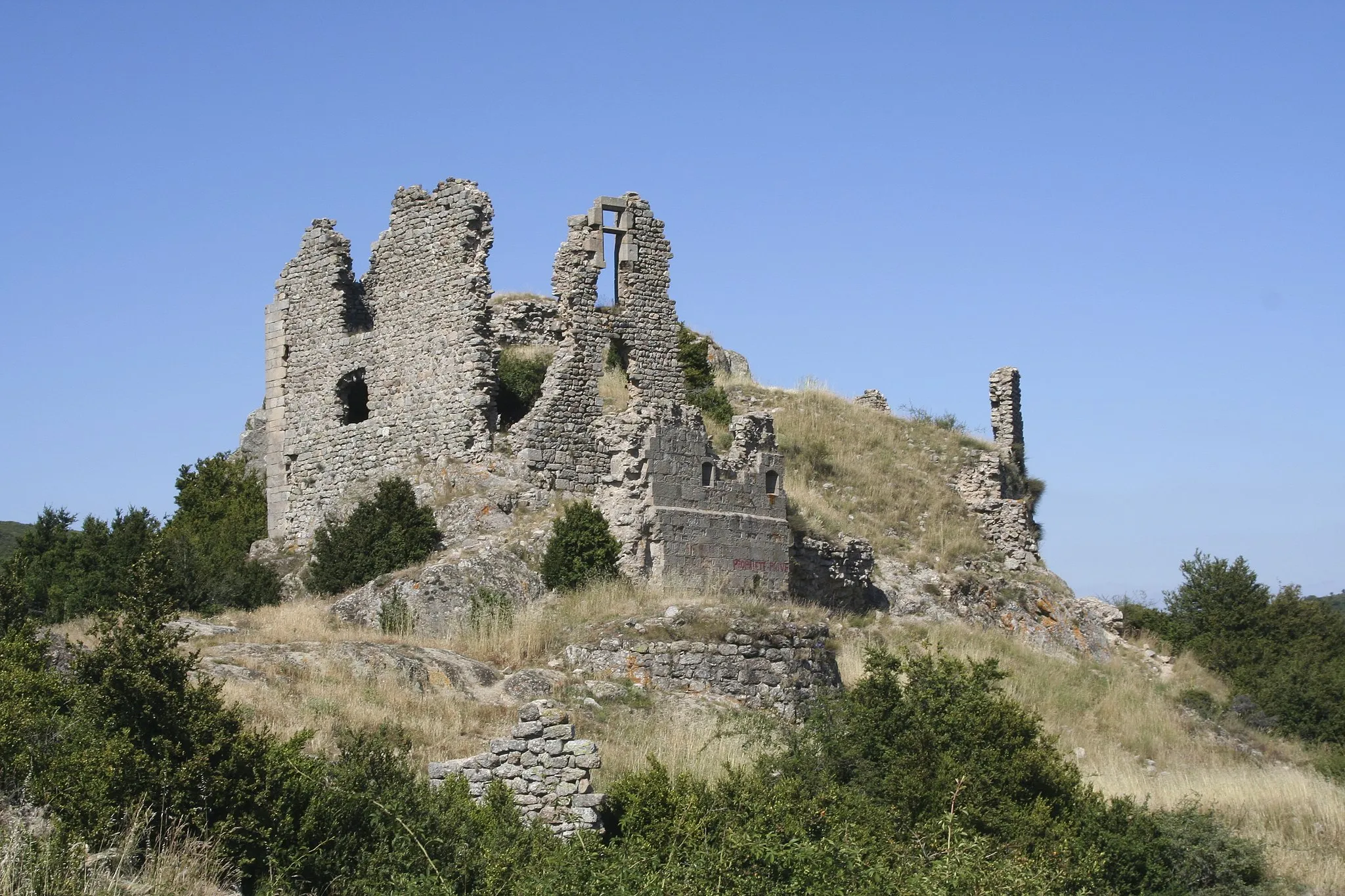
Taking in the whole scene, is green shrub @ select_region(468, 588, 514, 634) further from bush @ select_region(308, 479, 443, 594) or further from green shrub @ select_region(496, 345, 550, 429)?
green shrub @ select_region(496, 345, 550, 429)

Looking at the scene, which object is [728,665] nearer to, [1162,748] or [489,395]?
[1162,748]

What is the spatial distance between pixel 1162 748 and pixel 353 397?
14.9 m

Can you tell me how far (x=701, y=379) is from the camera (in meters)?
34.6

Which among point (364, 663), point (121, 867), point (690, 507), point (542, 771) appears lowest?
point (121, 867)

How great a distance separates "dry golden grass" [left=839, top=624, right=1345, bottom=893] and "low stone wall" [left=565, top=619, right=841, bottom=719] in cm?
199

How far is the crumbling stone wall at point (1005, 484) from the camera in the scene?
32250 millimetres

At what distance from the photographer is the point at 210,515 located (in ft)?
99.8

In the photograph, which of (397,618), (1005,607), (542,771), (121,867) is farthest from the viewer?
(1005,607)

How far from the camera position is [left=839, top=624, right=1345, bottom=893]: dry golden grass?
18688 millimetres

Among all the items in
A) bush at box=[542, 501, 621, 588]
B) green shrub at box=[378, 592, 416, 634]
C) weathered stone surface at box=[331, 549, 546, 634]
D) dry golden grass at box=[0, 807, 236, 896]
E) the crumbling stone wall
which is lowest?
dry golden grass at box=[0, 807, 236, 896]

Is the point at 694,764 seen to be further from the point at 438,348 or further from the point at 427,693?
the point at 438,348

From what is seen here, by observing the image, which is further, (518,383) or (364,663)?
(518,383)

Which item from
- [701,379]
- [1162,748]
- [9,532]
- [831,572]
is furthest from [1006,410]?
[9,532]

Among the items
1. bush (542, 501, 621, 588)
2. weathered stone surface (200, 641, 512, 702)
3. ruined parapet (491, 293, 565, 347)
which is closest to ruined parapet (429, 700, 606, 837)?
weathered stone surface (200, 641, 512, 702)
